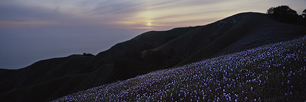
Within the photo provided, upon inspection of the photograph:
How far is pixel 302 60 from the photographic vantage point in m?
6.54

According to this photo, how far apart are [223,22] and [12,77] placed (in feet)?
623

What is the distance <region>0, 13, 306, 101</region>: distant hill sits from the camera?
143ft

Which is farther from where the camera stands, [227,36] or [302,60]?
[227,36]

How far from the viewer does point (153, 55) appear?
79.0 m

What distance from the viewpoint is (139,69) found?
205 ft

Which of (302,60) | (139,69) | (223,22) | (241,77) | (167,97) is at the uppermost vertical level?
(223,22)

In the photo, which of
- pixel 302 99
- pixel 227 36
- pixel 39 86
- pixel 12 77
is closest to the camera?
pixel 302 99

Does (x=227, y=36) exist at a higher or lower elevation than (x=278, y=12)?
lower

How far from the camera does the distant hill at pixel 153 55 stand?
43547 millimetres

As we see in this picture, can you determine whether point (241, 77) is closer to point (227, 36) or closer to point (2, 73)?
point (227, 36)

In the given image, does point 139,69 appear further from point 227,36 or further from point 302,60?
point 302,60

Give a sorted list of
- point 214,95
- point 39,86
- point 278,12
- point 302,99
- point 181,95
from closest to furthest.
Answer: point 302,99 < point 214,95 < point 181,95 < point 39,86 < point 278,12

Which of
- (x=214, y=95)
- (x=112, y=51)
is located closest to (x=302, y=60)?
(x=214, y=95)

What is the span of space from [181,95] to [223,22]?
10380cm
